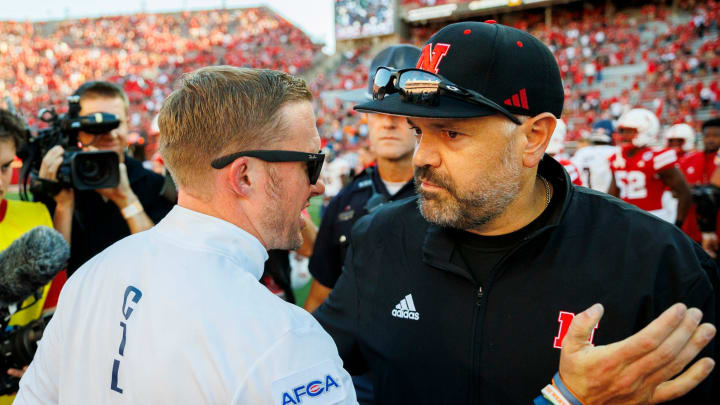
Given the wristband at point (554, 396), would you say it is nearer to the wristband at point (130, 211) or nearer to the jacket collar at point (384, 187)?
the jacket collar at point (384, 187)

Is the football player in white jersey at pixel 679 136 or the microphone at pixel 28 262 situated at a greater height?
the microphone at pixel 28 262

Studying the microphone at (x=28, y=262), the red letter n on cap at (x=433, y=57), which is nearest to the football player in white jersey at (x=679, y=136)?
the red letter n on cap at (x=433, y=57)

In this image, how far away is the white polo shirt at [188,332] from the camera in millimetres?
1017

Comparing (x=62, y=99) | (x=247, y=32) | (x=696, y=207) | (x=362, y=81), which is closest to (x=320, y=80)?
(x=362, y=81)

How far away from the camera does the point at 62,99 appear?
3272 cm

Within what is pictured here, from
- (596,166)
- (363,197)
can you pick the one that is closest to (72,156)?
(363,197)

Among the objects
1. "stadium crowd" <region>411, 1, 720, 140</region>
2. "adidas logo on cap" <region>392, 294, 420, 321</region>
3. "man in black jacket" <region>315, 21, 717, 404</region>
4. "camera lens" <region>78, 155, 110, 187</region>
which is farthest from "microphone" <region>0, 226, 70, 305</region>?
"stadium crowd" <region>411, 1, 720, 140</region>

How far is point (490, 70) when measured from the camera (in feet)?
4.94

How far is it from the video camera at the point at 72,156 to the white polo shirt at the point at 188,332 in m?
1.57

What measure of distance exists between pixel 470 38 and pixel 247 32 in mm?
39525

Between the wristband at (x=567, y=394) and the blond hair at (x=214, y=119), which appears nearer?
the wristband at (x=567, y=394)

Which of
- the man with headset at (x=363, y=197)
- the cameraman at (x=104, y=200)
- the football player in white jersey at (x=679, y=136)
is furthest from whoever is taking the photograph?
the football player in white jersey at (x=679, y=136)

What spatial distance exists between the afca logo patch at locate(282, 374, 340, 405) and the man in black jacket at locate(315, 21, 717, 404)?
600mm

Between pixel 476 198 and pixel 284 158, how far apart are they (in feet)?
1.93
